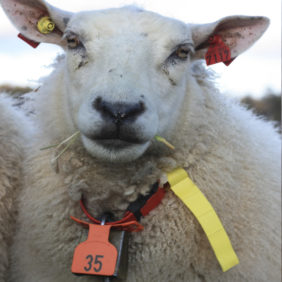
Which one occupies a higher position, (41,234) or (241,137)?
(241,137)

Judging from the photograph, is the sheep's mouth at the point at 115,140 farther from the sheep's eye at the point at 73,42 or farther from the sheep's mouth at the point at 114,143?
the sheep's eye at the point at 73,42

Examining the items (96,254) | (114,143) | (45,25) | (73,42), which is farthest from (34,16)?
(96,254)

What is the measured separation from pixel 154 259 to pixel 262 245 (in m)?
0.68

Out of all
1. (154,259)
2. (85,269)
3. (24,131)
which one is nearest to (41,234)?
(85,269)

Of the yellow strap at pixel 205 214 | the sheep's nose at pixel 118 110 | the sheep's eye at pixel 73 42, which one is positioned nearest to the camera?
the sheep's nose at pixel 118 110

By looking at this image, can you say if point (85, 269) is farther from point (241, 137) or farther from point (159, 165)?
point (241, 137)

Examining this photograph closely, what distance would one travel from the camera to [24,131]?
3109 mm

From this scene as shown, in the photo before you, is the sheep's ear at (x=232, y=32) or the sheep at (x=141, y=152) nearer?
the sheep at (x=141, y=152)

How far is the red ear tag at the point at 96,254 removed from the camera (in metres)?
2.27

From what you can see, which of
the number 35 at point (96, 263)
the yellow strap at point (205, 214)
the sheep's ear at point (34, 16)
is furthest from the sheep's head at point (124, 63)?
the number 35 at point (96, 263)

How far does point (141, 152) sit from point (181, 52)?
67 cm

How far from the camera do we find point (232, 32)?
2828 millimetres

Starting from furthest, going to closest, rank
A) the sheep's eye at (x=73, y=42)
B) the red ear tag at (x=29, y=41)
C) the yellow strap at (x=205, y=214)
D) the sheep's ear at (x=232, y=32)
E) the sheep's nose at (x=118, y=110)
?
1. the red ear tag at (x=29, y=41)
2. the sheep's ear at (x=232, y=32)
3. the sheep's eye at (x=73, y=42)
4. the yellow strap at (x=205, y=214)
5. the sheep's nose at (x=118, y=110)

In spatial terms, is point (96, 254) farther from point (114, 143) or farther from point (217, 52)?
point (217, 52)
